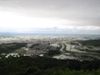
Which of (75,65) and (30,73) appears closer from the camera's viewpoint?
Answer: (30,73)

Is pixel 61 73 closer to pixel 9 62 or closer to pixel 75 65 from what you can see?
pixel 75 65

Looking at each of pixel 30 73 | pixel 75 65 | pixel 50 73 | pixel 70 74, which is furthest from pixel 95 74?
pixel 75 65

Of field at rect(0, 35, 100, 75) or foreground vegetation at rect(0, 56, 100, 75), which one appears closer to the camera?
foreground vegetation at rect(0, 56, 100, 75)

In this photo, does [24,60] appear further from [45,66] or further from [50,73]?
[50,73]

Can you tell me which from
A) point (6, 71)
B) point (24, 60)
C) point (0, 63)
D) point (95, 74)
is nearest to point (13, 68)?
point (6, 71)

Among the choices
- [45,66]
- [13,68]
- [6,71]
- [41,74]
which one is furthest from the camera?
[45,66]

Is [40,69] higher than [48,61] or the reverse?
higher

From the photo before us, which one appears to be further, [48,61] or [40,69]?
[48,61]

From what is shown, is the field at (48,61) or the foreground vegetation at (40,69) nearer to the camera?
the foreground vegetation at (40,69)

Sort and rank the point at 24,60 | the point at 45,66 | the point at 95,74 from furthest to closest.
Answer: the point at 24,60, the point at 45,66, the point at 95,74
